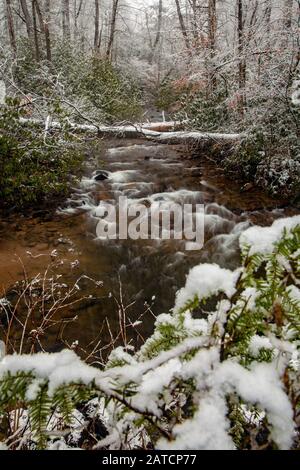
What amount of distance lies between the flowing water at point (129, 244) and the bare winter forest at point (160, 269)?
0.12 feet

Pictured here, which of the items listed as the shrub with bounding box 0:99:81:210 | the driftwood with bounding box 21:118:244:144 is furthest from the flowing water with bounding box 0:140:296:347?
the driftwood with bounding box 21:118:244:144

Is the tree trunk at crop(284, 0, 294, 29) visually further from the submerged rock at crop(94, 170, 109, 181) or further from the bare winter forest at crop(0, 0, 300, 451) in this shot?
the submerged rock at crop(94, 170, 109, 181)

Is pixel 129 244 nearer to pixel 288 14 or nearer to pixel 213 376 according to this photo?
pixel 213 376

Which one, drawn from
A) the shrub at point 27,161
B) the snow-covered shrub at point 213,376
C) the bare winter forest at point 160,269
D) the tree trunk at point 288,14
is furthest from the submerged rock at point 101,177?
the snow-covered shrub at point 213,376

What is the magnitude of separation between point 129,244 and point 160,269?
99cm

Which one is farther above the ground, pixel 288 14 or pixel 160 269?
pixel 288 14

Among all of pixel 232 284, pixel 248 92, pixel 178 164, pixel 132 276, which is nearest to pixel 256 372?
pixel 232 284

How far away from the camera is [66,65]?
16.6 metres

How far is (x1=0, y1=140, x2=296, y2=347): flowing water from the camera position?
545 centimetres

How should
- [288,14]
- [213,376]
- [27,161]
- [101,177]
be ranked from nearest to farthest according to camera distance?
[213,376] < [27,161] < [288,14] < [101,177]

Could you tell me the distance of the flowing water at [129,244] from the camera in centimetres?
545

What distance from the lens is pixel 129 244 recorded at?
6.94 meters

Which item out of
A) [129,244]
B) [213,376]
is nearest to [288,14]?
[129,244]

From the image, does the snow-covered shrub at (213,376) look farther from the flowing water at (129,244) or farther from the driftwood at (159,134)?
the driftwood at (159,134)
